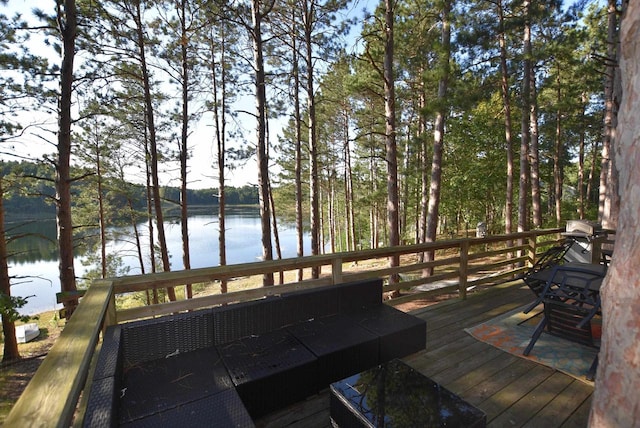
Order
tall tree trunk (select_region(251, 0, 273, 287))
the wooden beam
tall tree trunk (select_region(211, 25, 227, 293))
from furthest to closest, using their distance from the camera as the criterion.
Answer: tall tree trunk (select_region(211, 25, 227, 293)) < tall tree trunk (select_region(251, 0, 273, 287)) < the wooden beam

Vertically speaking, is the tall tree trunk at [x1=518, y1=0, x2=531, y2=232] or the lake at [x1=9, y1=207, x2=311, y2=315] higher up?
the tall tree trunk at [x1=518, y1=0, x2=531, y2=232]

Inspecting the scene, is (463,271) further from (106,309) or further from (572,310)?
(106,309)

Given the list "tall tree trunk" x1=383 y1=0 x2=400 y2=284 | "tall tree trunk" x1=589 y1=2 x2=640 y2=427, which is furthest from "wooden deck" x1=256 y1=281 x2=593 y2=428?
"tall tree trunk" x1=383 y1=0 x2=400 y2=284

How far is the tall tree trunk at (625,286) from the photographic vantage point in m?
0.92

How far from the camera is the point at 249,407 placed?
1.83 m

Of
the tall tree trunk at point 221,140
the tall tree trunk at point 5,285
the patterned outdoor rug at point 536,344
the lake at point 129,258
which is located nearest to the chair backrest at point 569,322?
the patterned outdoor rug at point 536,344

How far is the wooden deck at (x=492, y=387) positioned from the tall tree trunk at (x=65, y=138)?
182 inches

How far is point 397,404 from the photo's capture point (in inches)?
62.1

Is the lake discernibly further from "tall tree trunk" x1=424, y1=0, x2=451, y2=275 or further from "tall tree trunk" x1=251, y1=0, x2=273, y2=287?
"tall tree trunk" x1=424, y1=0, x2=451, y2=275

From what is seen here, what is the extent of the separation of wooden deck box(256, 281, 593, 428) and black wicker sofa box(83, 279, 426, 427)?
0.40ft

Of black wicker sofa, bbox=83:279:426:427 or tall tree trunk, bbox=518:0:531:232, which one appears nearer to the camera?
black wicker sofa, bbox=83:279:426:427

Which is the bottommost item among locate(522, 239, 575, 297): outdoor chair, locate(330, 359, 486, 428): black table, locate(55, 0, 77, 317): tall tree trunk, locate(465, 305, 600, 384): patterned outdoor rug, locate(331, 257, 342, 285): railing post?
locate(465, 305, 600, 384): patterned outdoor rug

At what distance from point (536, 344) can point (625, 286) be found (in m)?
2.47

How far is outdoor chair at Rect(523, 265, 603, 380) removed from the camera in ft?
7.75
